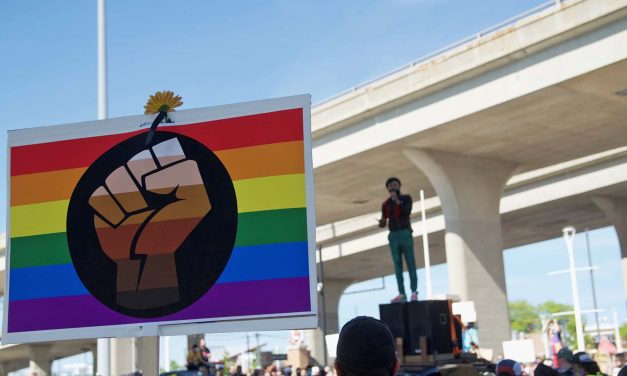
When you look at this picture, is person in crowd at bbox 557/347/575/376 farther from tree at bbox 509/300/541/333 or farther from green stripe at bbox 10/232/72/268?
tree at bbox 509/300/541/333

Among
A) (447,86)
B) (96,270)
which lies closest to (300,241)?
(96,270)

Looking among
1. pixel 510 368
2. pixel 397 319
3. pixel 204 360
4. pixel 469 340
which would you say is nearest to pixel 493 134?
pixel 469 340

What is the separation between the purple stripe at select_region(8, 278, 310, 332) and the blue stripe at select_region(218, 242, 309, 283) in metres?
0.03

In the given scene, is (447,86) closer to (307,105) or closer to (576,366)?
(576,366)

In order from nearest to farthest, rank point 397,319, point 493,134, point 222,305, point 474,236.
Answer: point 222,305
point 397,319
point 493,134
point 474,236

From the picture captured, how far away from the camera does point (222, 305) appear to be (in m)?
3.93

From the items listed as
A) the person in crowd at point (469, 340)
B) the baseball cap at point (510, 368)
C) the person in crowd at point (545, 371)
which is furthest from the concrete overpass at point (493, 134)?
the baseball cap at point (510, 368)

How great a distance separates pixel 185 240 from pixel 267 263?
41 centimetres

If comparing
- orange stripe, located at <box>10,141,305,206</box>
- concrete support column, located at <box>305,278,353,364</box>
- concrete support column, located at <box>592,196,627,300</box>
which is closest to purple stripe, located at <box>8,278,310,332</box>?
orange stripe, located at <box>10,141,305,206</box>

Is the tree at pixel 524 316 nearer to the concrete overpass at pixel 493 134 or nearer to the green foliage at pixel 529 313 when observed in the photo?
the green foliage at pixel 529 313

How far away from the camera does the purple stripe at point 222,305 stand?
12.7 ft

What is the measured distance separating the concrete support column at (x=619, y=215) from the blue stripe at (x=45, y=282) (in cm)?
4181

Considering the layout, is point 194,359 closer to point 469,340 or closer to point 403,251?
point 469,340

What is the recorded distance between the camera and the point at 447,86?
28.9 m
